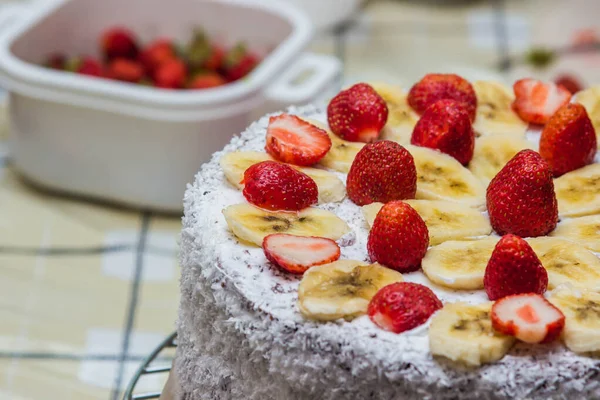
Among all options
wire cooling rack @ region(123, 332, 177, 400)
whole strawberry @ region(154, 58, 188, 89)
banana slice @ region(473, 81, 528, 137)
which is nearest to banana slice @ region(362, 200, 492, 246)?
banana slice @ region(473, 81, 528, 137)

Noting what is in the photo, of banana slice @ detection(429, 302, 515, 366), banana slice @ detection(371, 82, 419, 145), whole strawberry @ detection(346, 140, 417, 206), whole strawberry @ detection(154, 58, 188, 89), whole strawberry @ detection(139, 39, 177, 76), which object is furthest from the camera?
whole strawberry @ detection(139, 39, 177, 76)

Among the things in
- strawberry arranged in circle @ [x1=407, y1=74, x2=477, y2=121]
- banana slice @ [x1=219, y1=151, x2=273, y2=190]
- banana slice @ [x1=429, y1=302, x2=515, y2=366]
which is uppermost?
strawberry arranged in circle @ [x1=407, y1=74, x2=477, y2=121]

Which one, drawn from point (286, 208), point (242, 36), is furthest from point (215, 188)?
point (242, 36)

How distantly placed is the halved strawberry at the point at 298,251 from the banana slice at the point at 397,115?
1.11 ft

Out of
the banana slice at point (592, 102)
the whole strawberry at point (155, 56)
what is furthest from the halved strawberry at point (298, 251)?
the whole strawberry at point (155, 56)

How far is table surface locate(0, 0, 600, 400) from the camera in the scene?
2.11 metres

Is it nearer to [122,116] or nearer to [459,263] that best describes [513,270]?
[459,263]

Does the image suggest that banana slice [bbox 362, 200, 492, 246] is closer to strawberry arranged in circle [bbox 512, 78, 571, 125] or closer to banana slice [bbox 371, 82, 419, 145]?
banana slice [bbox 371, 82, 419, 145]

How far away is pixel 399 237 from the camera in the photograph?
1.20 metres

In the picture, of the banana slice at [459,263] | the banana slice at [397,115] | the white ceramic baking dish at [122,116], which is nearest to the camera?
the banana slice at [459,263]

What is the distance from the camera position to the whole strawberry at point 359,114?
1.48m

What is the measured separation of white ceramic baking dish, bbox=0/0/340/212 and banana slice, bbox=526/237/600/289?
1.21 m

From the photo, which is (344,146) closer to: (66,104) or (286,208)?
(286,208)

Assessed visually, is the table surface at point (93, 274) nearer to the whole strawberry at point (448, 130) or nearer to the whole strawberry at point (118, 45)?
the whole strawberry at point (118, 45)
